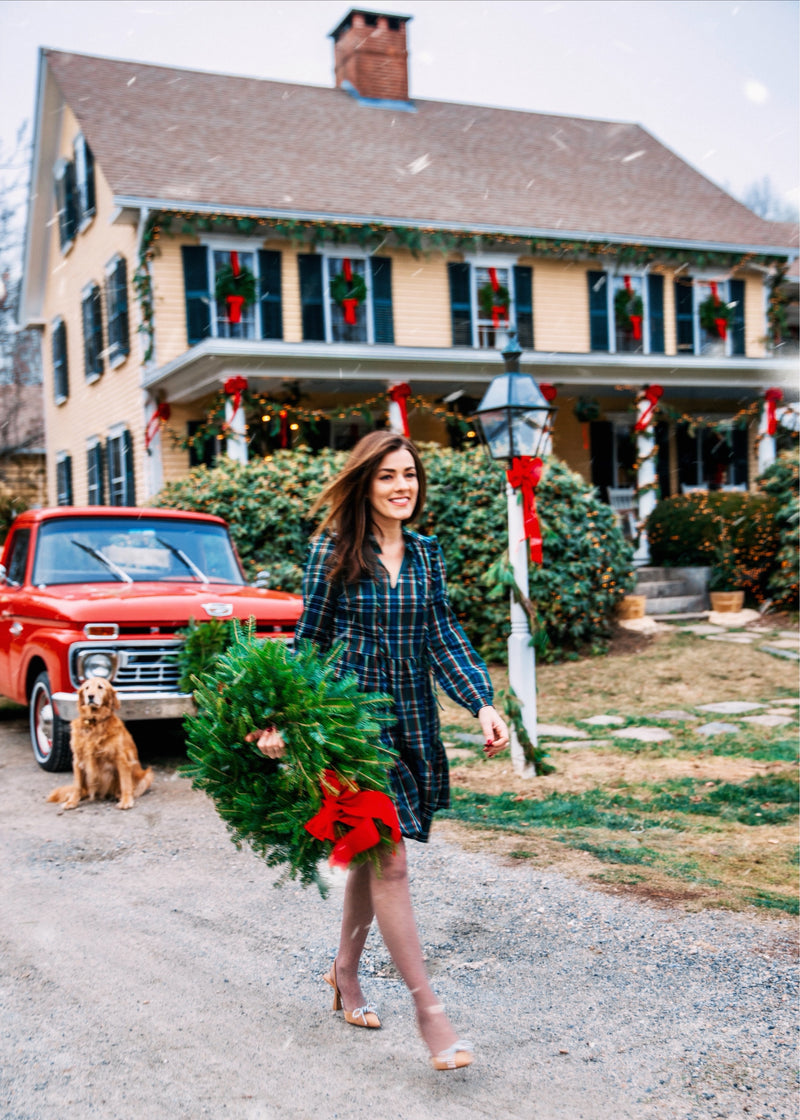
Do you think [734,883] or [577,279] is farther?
[577,279]

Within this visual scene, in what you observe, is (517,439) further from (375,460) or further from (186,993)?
(186,993)

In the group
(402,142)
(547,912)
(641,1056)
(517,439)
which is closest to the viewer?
(641,1056)

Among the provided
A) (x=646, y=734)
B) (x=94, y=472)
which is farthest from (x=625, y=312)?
(x=646, y=734)

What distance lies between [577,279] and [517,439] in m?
13.3

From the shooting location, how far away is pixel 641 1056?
304cm

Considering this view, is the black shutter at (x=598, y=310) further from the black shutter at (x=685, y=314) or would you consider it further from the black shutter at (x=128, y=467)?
the black shutter at (x=128, y=467)

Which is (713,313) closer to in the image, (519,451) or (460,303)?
(460,303)

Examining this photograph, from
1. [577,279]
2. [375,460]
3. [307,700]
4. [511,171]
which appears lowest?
[307,700]

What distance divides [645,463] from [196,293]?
7.71 m

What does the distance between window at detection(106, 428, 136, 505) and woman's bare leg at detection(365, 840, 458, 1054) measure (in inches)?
613

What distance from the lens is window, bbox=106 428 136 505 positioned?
18.1m

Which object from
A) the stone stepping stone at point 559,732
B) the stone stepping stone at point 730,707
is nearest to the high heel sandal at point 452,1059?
the stone stepping stone at point 559,732

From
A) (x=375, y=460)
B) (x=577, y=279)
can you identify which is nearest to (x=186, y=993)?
(x=375, y=460)

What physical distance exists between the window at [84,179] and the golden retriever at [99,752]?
15248 mm
